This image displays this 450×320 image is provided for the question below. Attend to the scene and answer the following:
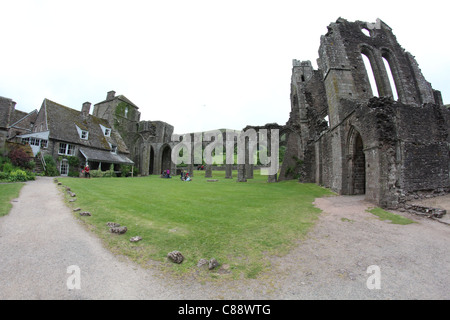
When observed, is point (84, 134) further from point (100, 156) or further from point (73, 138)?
point (100, 156)

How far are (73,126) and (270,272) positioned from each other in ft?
105

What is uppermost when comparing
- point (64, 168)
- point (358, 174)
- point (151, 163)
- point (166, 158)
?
point (166, 158)

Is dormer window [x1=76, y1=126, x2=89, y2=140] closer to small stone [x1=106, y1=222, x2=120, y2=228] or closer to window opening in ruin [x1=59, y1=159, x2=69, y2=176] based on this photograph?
window opening in ruin [x1=59, y1=159, x2=69, y2=176]

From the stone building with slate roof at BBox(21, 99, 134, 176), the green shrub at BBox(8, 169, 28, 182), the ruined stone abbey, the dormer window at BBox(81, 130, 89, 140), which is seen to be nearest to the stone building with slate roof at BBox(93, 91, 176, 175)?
the ruined stone abbey

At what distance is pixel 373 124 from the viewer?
379 inches

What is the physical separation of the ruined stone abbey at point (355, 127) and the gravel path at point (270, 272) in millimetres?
5322

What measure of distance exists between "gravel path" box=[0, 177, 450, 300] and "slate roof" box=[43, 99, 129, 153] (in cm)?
2361

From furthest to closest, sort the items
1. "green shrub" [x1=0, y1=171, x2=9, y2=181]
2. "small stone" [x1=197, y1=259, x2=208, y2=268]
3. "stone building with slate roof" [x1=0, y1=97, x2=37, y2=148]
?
"stone building with slate roof" [x1=0, y1=97, x2=37, y2=148]
"green shrub" [x1=0, y1=171, x2=9, y2=181]
"small stone" [x1=197, y1=259, x2=208, y2=268]

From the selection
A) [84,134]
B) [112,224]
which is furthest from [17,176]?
[112,224]

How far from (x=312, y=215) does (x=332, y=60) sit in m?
13.1

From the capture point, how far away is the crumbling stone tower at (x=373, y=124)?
938cm

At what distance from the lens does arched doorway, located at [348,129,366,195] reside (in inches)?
481

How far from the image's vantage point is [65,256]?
3.54 m
